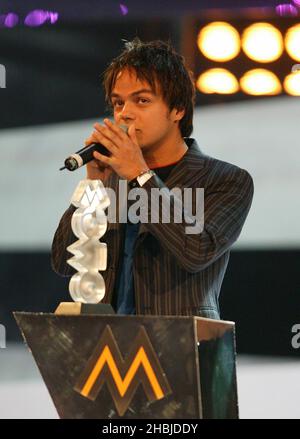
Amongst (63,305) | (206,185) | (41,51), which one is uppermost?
(41,51)

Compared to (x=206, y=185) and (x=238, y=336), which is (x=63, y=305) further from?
(x=238, y=336)

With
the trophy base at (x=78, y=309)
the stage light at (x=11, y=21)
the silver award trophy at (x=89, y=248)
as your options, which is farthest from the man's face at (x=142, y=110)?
the stage light at (x=11, y=21)

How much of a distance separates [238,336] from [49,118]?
3.51 ft

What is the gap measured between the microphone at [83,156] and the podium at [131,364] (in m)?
0.35

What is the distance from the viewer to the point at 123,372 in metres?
1.45

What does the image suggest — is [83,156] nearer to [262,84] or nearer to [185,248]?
[185,248]

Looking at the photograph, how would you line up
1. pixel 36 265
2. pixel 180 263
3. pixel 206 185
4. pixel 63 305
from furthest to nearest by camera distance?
pixel 36 265
pixel 206 185
pixel 180 263
pixel 63 305

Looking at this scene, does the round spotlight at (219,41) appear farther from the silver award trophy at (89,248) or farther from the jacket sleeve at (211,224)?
the silver award trophy at (89,248)

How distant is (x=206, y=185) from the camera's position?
2029mm

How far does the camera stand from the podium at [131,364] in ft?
4.60

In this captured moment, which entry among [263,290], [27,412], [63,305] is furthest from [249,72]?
Result: [63,305]

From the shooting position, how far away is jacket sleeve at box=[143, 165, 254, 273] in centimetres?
180

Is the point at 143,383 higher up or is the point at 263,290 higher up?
the point at 263,290

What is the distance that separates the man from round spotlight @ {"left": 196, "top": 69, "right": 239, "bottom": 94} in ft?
3.24
